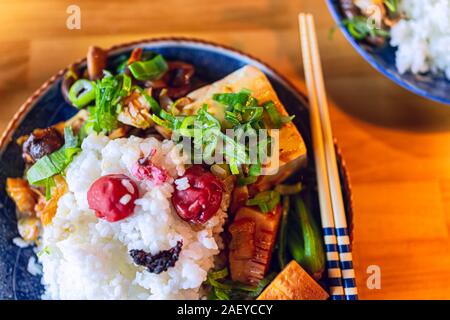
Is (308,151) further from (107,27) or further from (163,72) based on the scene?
(107,27)

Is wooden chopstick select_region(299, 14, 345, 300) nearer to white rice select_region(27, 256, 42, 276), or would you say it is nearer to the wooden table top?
the wooden table top

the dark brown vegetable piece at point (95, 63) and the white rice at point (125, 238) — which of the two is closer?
the white rice at point (125, 238)

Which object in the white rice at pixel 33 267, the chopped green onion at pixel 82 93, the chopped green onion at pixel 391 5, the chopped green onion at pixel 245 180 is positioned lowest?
the white rice at pixel 33 267

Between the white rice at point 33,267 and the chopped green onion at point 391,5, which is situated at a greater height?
the chopped green onion at point 391,5
